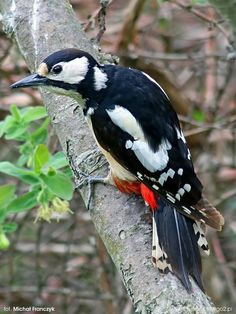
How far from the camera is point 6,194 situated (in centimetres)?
249

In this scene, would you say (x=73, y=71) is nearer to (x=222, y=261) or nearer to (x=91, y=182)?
(x=91, y=182)

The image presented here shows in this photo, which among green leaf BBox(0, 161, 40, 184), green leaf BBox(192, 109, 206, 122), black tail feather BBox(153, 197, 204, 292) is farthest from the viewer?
green leaf BBox(192, 109, 206, 122)

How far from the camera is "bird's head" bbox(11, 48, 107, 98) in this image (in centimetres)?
236

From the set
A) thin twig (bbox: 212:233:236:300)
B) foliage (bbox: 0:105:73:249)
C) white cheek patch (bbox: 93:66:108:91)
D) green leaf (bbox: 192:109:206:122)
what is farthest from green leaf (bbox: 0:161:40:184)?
thin twig (bbox: 212:233:236:300)

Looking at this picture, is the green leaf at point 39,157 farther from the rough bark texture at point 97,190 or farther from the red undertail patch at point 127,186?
the red undertail patch at point 127,186

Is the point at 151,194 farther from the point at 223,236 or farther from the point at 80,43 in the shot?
the point at 223,236

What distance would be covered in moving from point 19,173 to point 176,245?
572 millimetres

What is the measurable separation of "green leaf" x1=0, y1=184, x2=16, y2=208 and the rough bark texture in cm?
26

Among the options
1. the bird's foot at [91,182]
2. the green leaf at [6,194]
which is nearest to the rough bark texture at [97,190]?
the bird's foot at [91,182]

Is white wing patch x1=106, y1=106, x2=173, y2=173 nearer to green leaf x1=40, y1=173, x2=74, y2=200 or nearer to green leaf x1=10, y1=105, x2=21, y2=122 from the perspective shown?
green leaf x1=40, y1=173, x2=74, y2=200

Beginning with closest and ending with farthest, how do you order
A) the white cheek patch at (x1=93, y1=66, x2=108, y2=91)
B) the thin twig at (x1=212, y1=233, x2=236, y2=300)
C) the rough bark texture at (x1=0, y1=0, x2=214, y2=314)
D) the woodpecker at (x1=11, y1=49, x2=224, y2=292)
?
1. the rough bark texture at (x1=0, y1=0, x2=214, y2=314)
2. the woodpecker at (x1=11, y1=49, x2=224, y2=292)
3. the white cheek patch at (x1=93, y1=66, x2=108, y2=91)
4. the thin twig at (x1=212, y1=233, x2=236, y2=300)

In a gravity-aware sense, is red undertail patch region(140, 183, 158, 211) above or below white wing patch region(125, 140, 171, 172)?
below

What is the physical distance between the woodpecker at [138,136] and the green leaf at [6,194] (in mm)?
345

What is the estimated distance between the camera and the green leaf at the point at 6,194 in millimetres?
2486
